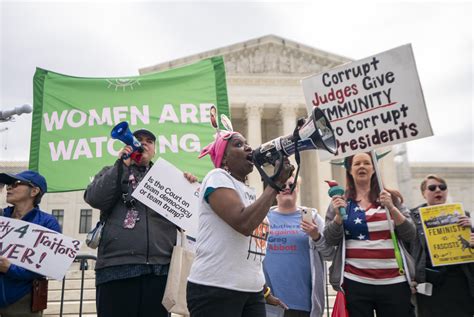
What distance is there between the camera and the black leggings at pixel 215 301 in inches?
91.1

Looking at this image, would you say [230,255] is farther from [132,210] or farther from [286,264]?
[286,264]

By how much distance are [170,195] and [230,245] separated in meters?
1.39

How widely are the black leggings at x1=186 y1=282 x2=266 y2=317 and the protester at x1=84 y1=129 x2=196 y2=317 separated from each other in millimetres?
928

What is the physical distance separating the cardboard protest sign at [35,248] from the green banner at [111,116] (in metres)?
1.33

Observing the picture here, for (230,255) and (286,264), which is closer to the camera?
(230,255)

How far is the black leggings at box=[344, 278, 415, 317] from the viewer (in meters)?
3.27

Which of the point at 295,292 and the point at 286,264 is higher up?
the point at 286,264

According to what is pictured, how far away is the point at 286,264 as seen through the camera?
4.17 metres

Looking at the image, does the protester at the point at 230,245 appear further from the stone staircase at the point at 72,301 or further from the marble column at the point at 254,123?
the marble column at the point at 254,123

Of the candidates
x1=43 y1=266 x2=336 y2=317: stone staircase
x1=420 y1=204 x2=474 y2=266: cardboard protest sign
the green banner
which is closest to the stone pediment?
x1=43 y1=266 x2=336 y2=317: stone staircase

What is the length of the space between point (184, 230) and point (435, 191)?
285cm

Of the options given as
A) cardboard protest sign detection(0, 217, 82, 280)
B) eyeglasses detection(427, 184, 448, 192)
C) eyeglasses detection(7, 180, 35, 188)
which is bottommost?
cardboard protest sign detection(0, 217, 82, 280)

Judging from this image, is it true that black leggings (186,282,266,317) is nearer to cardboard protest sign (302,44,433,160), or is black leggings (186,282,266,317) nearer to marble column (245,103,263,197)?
cardboard protest sign (302,44,433,160)

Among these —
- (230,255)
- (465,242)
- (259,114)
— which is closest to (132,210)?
(230,255)
